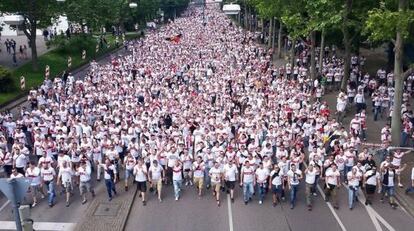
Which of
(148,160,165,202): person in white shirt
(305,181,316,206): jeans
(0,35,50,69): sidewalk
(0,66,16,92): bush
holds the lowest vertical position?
(305,181,316,206): jeans

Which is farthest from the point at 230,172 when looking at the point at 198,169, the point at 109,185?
the point at 109,185

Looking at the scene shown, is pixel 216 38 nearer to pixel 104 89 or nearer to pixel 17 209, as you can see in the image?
pixel 104 89

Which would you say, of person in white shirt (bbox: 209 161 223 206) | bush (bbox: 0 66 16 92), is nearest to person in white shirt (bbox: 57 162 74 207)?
person in white shirt (bbox: 209 161 223 206)

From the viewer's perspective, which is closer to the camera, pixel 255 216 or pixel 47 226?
pixel 47 226

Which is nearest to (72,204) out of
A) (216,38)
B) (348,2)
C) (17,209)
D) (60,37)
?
(17,209)

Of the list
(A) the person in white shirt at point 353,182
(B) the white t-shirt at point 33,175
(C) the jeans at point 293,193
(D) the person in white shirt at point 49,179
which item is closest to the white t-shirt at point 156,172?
(D) the person in white shirt at point 49,179

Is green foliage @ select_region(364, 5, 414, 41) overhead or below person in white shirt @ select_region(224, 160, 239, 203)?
overhead

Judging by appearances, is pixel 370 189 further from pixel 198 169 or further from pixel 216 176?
pixel 198 169

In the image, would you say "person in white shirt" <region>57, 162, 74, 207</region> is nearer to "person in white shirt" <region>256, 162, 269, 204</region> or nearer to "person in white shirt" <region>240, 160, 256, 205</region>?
"person in white shirt" <region>240, 160, 256, 205</region>
